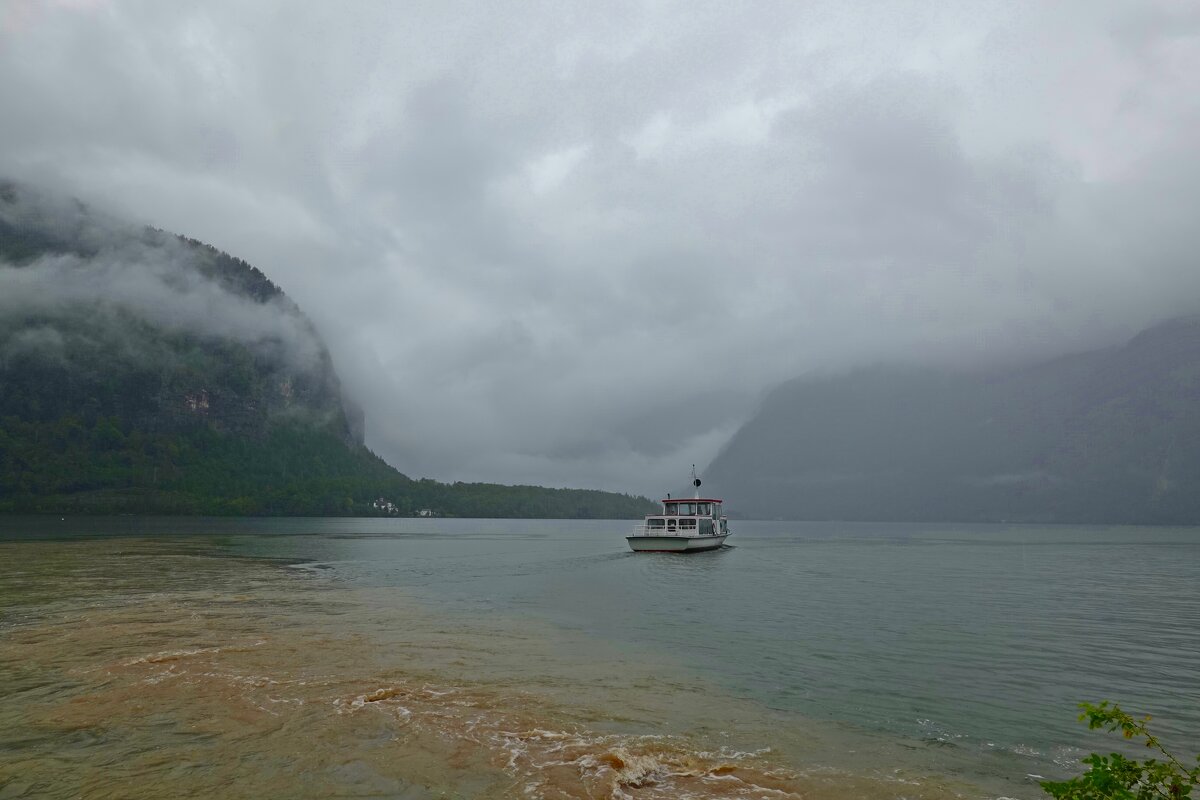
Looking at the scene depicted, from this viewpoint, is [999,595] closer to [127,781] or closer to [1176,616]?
[1176,616]

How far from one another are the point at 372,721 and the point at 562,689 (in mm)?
5961

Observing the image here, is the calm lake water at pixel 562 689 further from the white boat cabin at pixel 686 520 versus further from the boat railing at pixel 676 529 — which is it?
the white boat cabin at pixel 686 520

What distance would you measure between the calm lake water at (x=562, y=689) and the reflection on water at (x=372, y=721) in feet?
0.26

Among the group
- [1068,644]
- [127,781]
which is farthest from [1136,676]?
[127,781]

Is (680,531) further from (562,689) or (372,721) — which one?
(372,721)

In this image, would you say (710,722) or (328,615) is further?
(328,615)

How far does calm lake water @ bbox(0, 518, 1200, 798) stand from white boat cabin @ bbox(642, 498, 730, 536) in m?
44.1

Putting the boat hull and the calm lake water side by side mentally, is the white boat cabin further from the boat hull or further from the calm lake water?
the calm lake water

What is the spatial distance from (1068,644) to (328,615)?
35486 millimetres

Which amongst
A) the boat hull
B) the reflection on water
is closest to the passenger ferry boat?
the boat hull

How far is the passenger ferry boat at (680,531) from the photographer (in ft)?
290

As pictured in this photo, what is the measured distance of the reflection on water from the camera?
12688mm

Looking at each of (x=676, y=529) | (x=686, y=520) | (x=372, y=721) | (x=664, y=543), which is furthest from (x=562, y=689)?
(x=686, y=520)

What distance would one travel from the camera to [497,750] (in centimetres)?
1448
